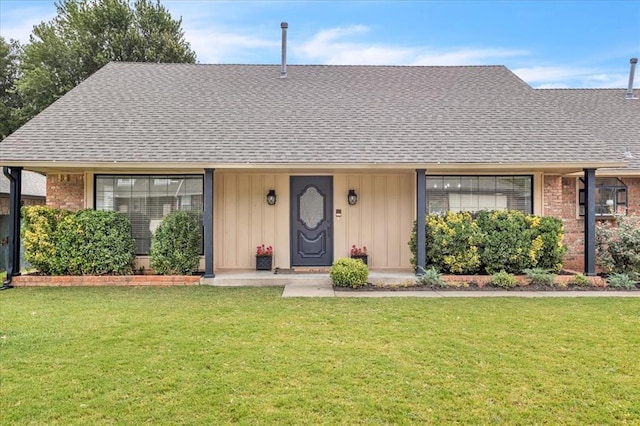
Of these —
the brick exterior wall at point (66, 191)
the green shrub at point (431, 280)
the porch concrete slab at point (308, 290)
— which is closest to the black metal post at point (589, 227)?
the green shrub at point (431, 280)

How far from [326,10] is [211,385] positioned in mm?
15843

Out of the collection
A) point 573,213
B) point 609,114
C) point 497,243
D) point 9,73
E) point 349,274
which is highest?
point 9,73

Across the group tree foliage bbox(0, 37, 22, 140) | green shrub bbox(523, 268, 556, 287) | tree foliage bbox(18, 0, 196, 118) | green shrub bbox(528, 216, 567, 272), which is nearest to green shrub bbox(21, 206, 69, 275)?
green shrub bbox(523, 268, 556, 287)

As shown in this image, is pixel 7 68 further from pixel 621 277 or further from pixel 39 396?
pixel 621 277

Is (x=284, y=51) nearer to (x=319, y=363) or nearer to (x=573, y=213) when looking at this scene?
(x=573, y=213)

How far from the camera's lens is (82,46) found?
59.6ft

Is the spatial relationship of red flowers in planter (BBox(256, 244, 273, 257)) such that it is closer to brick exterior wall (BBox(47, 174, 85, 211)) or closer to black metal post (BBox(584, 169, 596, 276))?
brick exterior wall (BBox(47, 174, 85, 211))

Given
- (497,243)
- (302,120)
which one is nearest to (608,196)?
(497,243)

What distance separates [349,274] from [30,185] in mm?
14566

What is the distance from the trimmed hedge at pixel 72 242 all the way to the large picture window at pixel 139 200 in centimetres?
85

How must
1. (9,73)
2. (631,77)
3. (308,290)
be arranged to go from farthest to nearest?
1. (9,73)
2. (631,77)
3. (308,290)

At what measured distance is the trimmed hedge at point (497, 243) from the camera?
25.9ft

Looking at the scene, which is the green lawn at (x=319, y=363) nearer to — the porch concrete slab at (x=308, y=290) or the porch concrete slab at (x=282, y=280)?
the porch concrete slab at (x=308, y=290)

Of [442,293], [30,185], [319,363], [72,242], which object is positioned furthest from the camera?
[30,185]
